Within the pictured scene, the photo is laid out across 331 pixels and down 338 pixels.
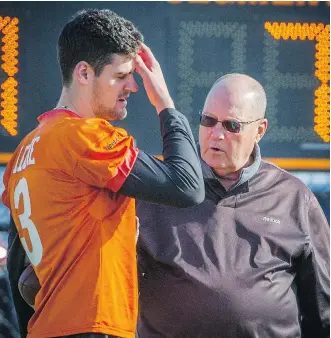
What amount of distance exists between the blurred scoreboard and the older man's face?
2034mm

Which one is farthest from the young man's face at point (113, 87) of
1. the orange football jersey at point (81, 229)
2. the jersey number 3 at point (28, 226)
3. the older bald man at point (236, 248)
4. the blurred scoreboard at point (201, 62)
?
the blurred scoreboard at point (201, 62)

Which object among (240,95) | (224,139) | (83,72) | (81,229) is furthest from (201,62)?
(81,229)

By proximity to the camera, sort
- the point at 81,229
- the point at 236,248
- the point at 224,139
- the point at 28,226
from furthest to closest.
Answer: the point at 224,139 → the point at 236,248 → the point at 28,226 → the point at 81,229

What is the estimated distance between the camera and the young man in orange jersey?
282cm

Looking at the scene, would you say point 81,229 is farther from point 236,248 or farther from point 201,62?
point 201,62

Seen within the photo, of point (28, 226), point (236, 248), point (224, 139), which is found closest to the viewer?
point (28, 226)

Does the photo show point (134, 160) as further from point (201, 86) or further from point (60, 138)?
point (201, 86)

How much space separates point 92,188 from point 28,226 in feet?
0.80

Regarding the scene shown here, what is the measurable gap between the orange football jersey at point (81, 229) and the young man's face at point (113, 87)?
0.34 feet

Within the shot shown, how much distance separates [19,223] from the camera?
3.01m

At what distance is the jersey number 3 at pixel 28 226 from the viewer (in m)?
2.91

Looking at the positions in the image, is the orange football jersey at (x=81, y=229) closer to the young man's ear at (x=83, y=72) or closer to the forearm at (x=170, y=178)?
the forearm at (x=170, y=178)

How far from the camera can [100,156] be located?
2.85 m

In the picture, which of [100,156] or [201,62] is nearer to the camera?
[100,156]
